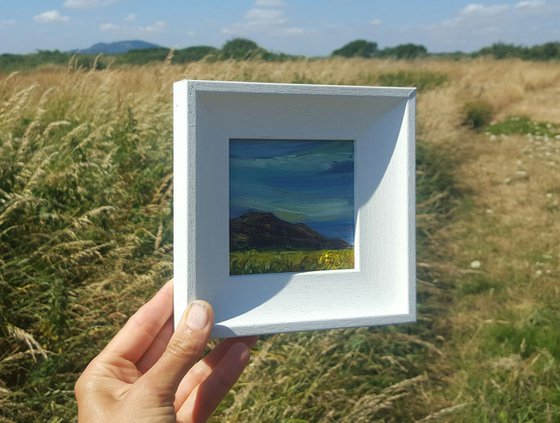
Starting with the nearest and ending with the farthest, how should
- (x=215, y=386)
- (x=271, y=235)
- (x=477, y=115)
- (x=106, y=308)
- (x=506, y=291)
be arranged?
(x=271, y=235), (x=215, y=386), (x=106, y=308), (x=506, y=291), (x=477, y=115)

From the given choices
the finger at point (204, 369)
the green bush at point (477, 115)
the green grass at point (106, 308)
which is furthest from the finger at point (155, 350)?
the green bush at point (477, 115)

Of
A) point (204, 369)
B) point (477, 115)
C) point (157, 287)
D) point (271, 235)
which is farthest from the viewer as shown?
point (477, 115)

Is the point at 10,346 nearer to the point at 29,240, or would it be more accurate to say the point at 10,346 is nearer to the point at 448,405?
the point at 29,240

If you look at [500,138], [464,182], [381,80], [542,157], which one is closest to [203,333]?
[464,182]

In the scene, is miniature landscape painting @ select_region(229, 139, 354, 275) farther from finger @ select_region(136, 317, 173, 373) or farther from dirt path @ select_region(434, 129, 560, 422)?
dirt path @ select_region(434, 129, 560, 422)

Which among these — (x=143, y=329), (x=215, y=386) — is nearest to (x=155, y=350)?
(x=143, y=329)

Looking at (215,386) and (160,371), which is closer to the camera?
(160,371)

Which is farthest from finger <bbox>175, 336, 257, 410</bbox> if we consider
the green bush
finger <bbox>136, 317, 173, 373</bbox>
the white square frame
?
the green bush

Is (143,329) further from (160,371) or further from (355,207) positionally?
(355,207)
